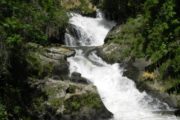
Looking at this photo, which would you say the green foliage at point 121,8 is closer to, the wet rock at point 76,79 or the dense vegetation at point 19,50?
the wet rock at point 76,79

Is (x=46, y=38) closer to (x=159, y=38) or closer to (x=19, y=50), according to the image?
(x=19, y=50)

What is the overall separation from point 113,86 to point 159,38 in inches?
121

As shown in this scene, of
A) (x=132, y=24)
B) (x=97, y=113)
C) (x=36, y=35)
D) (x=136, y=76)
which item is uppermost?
(x=132, y=24)

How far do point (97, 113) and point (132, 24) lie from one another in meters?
8.30

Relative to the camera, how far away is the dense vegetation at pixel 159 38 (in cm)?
1792

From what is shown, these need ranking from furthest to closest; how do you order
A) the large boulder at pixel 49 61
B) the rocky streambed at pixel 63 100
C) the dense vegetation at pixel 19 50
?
the large boulder at pixel 49 61 → the rocky streambed at pixel 63 100 → the dense vegetation at pixel 19 50

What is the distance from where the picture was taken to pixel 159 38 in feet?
63.3

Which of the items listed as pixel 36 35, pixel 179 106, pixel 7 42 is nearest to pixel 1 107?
pixel 7 42

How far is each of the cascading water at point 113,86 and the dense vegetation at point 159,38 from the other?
1.20 metres

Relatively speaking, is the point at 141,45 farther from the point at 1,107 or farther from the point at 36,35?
the point at 1,107

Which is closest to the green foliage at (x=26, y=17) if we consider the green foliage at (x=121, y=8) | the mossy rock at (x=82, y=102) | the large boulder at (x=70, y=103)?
the large boulder at (x=70, y=103)

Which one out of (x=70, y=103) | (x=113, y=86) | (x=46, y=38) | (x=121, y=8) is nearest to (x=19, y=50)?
(x=46, y=38)

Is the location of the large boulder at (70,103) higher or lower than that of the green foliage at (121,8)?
lower

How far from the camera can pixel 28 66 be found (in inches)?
571
